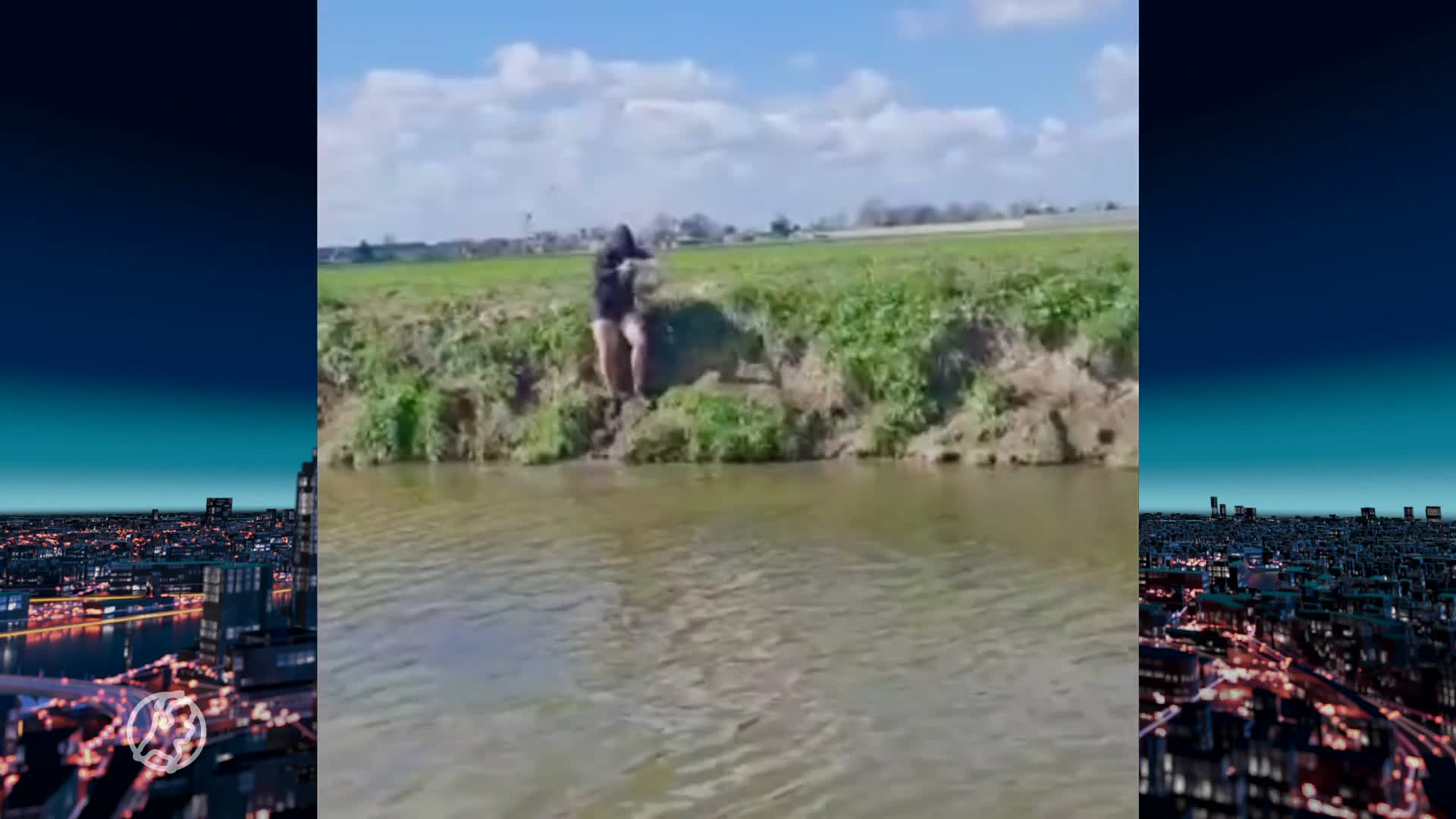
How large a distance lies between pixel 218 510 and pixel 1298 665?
2.35 metres

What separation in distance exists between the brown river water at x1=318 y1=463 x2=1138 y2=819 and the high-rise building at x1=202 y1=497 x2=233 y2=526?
113 centimetres

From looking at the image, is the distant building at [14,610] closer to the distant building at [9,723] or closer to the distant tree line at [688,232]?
the distant building at [9,723]

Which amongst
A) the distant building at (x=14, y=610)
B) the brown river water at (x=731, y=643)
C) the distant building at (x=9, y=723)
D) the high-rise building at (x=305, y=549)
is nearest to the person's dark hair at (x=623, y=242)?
the brown river water at (x=731, y=643)

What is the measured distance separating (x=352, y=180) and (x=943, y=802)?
3200mm

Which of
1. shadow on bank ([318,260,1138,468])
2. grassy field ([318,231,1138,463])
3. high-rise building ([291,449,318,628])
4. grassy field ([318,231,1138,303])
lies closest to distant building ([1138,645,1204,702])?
shadow on bank ([318,260,1138,468])

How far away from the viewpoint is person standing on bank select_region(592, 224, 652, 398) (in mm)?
4047

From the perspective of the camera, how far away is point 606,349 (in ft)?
13.4

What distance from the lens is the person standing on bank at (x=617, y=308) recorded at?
4047 millimetres

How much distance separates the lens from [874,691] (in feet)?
10.2

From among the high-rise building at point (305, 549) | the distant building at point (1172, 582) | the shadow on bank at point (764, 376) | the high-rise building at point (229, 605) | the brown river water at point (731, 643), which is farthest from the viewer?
the shadow on bank at point (764, 376)

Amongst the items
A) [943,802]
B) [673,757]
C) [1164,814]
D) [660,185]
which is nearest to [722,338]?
[660,185]

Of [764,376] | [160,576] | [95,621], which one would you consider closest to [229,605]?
[160,576]

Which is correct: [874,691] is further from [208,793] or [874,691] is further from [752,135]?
[752,135]
